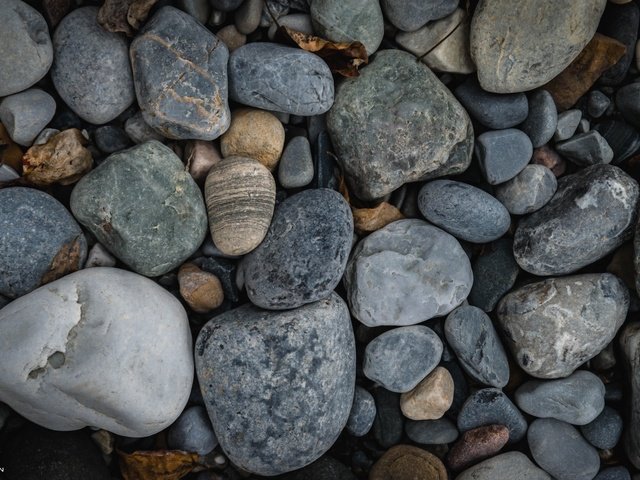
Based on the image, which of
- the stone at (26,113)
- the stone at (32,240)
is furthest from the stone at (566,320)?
the stone at (26,113)

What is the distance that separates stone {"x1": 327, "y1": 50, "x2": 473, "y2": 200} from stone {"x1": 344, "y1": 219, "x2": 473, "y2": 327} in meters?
0.24

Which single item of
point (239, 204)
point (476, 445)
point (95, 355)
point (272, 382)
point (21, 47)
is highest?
point (21, 47)

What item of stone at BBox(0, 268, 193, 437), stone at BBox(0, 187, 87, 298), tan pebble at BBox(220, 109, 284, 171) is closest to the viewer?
stone at BBox(0, 268, 193, 437)

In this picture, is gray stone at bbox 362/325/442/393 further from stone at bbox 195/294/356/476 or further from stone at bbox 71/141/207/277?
stone at bbox 71/141/207/277

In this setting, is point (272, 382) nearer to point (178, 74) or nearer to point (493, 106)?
point (178, 74)

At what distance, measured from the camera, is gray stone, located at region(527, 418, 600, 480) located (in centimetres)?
222

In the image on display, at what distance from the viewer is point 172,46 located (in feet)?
6.55

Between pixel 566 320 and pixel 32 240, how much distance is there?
192 centimetres

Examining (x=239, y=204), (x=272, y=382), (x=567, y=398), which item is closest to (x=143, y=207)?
(x=239, y=204)

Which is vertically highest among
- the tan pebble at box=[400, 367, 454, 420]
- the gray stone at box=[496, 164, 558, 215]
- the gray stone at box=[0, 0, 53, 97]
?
the gray stone at box=[0, 0, 53, 97]

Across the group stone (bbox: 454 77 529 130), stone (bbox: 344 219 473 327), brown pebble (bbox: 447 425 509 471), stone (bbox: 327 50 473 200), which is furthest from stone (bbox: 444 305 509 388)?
stone (bbox: 454 77 529 130)

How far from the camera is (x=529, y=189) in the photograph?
221cm

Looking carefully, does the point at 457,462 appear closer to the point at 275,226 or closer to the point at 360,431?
the point at 360,431

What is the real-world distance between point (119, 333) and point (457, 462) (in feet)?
4.41
